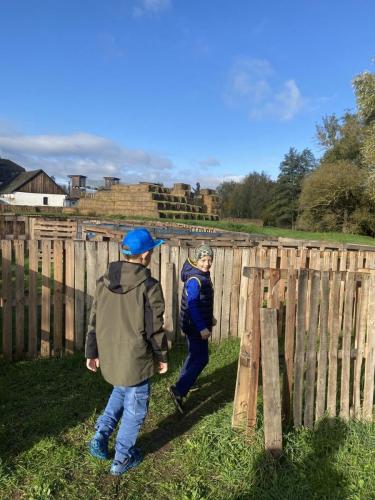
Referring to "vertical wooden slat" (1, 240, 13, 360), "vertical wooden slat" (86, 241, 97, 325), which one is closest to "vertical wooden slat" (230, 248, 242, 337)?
"vertical wooden slat" (86, 241, 97, 325)

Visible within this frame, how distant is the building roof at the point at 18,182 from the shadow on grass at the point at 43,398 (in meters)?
67.5

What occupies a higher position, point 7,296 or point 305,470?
point 7,296

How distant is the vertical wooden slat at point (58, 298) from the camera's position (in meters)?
5.00

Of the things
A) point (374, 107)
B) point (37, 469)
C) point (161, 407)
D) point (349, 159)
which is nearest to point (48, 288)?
point (161, 407)

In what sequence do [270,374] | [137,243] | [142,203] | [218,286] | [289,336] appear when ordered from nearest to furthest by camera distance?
[137,243]
[270,374]
[289,336]
[218,286]
[142,203]

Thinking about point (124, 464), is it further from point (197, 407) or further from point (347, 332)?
point (347, 332)

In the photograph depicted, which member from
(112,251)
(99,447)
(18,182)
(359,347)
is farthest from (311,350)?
(18,182)

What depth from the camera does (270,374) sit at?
10.1ft

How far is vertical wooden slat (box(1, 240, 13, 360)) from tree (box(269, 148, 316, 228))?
199ft

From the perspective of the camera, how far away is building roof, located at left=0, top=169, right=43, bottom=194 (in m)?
66.1

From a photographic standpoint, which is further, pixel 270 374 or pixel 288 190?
pixel 288 190

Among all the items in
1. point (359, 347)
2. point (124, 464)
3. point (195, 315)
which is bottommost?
point (124, 464)

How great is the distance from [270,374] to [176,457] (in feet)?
3.18

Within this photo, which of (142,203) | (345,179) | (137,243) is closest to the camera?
(137,243)
